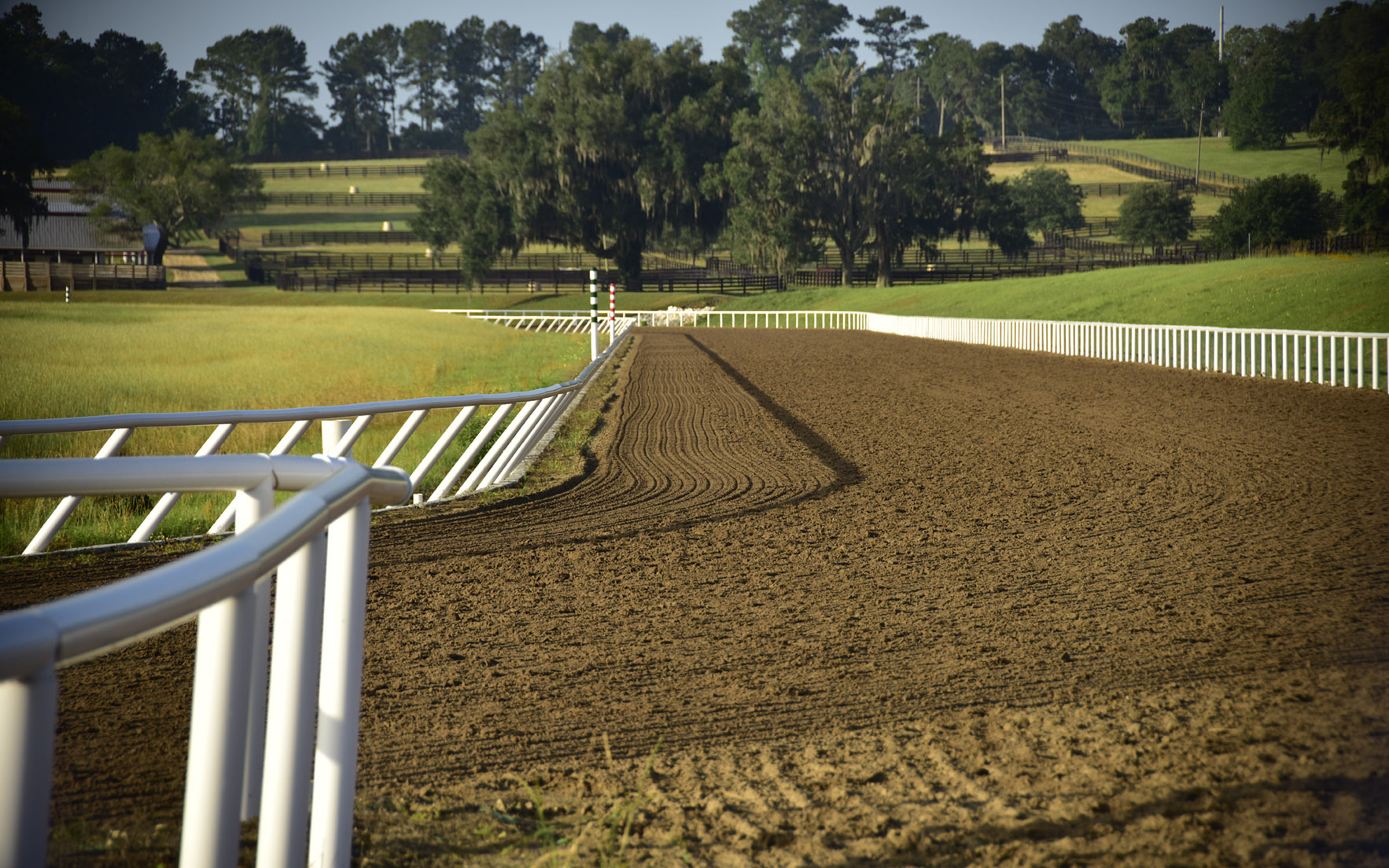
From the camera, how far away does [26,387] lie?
58.2 feet

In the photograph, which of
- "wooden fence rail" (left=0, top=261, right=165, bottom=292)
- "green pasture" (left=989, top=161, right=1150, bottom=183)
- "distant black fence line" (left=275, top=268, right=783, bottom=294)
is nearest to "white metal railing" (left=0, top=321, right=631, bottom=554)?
"wooden fence rail" (left=0, top=261, right=165, bottom=292)

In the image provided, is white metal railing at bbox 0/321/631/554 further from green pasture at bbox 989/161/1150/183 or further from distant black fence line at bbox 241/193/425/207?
green pasture at bbox 989/161/1150/183

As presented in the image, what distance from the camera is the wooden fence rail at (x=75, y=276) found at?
60.0 m

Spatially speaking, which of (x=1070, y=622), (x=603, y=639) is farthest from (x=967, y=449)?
(x=603, y=639)

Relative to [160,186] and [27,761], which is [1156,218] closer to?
[160,186]

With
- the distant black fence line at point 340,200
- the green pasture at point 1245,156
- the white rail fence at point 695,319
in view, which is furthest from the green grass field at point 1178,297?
the distant black fence line at point 340,200

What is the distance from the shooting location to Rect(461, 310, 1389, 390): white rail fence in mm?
18141

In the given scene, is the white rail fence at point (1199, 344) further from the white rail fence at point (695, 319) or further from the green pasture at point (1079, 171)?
the green pasture at point (1079, 171)

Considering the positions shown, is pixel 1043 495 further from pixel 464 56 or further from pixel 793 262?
pixel 464 56

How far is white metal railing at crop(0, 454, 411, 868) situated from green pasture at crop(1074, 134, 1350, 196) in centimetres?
9740

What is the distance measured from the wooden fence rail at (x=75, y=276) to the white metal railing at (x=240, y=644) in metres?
66.4

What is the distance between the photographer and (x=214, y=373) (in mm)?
21609

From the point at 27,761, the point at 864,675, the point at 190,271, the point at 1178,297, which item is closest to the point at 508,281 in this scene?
the point at 190,271

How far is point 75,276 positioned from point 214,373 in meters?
51.0
